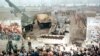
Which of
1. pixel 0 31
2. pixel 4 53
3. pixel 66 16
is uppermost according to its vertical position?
pixel 66 16

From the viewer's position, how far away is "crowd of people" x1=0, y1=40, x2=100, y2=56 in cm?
371

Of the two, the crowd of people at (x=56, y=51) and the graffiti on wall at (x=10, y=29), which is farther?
the graffiti on wall at (x=10, y=29)

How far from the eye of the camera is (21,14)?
3.81 meters

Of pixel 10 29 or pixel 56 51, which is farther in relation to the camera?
pixel 10 29

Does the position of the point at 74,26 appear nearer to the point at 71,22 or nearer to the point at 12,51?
the point at 71,22

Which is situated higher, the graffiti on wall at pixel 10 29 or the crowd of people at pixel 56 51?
the graffiti on wall at pixel 10 29

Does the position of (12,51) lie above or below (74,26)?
below

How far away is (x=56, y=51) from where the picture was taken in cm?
378

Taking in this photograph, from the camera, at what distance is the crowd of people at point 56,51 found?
3705 mm

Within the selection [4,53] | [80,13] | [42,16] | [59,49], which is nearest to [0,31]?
[4,53]

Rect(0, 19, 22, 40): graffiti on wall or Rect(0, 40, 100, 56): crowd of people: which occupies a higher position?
Rect(0, 19, 22, 40): graffiti on wall

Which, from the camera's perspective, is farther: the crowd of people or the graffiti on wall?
the graffiti on wall

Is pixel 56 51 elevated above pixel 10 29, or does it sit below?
below

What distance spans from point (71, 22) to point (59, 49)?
0.46 m
